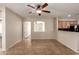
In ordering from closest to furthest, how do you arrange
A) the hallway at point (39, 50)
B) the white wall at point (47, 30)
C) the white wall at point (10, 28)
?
the hallway at point (39, 50) < the white wall at point (10, 28) < the white wall at point (47, 30)

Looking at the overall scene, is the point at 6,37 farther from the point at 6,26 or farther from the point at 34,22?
the point at 34,22

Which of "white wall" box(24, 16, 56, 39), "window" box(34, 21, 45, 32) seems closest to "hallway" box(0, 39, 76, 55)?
"white wall" box(24, 16, 56, 39)

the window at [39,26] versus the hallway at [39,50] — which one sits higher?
the window at [39,26]

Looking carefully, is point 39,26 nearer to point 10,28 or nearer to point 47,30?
point 47,30

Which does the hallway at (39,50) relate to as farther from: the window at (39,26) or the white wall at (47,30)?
the window at (39,26)

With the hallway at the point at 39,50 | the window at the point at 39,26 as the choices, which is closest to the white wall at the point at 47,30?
the window at the point at 39,26

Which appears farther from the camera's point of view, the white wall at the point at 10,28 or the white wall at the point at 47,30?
the white wall at the point at 47,30

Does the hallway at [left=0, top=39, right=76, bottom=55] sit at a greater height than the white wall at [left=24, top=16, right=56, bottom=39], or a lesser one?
lesser

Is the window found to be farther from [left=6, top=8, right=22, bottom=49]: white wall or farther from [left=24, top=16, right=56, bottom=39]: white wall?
[left=6, top=8, right=22, bottom=49]: white wall

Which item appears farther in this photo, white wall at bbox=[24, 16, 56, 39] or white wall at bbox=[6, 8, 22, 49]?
white wall at bbox=[24, 16, 56, 39]

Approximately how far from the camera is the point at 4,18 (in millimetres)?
6793

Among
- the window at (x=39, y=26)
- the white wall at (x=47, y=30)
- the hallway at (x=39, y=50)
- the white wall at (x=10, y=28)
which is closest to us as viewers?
the hallway at (x=39, y=50)
